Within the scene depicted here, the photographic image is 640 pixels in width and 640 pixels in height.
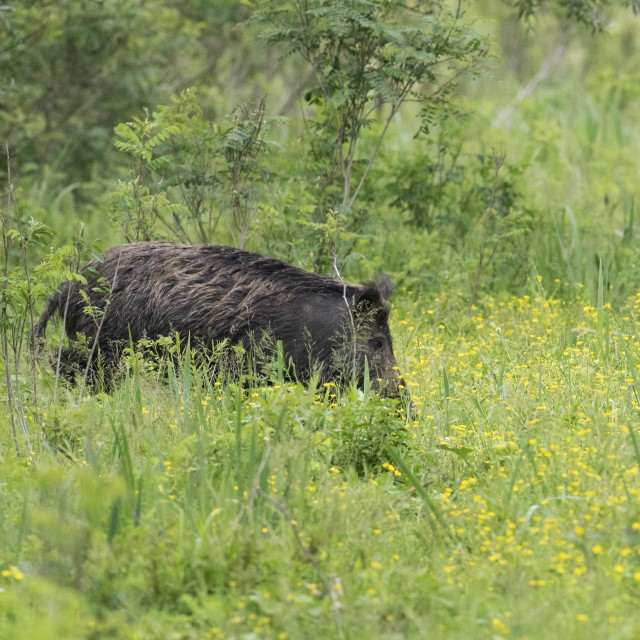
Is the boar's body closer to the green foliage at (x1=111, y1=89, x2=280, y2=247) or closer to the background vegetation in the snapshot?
the background vegetation

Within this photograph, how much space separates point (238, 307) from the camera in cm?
579

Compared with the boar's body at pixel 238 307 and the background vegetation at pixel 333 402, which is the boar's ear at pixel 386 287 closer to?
the boar's body at pixel 238 307

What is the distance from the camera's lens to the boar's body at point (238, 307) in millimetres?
5758

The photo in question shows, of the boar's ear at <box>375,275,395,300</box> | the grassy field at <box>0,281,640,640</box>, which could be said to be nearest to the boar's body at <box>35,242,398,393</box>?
the boar's ear at <box>375,275,395,300</box>

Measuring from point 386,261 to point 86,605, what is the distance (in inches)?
221

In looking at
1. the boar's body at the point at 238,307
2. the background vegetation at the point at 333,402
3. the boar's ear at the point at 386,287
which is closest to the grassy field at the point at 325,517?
the background vegetation at the point at 333,402

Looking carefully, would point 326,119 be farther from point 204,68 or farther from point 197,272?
point 204,68

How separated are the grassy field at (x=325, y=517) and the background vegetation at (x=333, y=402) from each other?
0.5 inches

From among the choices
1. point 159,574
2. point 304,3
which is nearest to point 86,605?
point 159,574

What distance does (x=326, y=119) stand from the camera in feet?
24.9

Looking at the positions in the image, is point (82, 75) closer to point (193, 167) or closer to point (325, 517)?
point (193, 167)

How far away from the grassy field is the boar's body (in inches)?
21.9

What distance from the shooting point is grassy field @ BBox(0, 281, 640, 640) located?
307 centimetres

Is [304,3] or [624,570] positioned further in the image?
[304,3]
